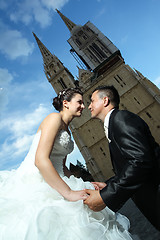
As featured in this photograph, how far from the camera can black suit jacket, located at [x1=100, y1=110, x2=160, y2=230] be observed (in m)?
1.30

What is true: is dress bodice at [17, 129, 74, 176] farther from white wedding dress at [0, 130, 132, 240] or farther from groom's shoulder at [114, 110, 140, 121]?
groom's shoulder at [114, 110, 140, 121]

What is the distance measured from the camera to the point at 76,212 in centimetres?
128

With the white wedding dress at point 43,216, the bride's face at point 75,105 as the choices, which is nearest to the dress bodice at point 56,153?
the white wedding dress at point 43,216

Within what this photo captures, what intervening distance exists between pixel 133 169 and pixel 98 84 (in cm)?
2289

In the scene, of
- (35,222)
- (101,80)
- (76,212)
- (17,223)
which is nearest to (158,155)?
(76,212)

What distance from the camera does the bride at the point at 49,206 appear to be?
1.12 m

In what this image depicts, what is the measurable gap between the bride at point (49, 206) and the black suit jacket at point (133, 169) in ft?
0.75

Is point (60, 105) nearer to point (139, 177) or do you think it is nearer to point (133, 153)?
point (133, 153)

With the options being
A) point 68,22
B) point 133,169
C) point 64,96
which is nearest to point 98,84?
point 64,96

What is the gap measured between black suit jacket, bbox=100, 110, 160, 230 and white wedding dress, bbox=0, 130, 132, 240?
217 millimetres

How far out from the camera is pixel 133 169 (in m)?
1.28

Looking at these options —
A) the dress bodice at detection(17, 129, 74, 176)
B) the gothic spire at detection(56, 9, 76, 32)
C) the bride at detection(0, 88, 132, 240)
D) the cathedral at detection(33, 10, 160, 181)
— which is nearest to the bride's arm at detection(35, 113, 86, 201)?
the bride at detection(0, 88, 132, 240)

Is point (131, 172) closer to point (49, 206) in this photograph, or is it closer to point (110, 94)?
point (49, 206)

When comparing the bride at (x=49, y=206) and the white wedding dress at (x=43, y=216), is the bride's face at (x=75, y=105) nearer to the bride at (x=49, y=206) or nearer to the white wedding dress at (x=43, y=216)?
the bride at (x=49, y=206)
